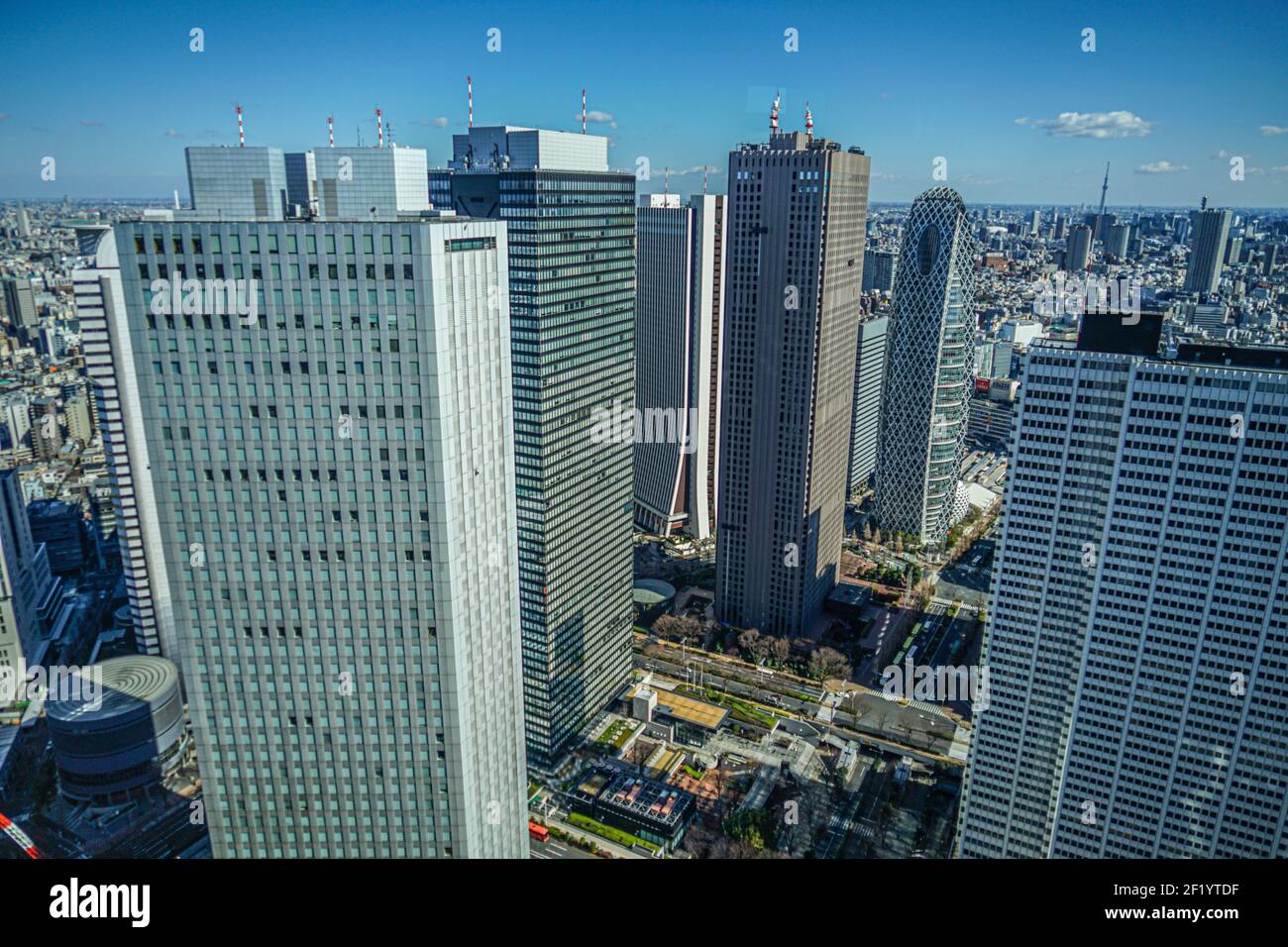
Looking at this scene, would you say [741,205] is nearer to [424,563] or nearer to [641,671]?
[641,671]

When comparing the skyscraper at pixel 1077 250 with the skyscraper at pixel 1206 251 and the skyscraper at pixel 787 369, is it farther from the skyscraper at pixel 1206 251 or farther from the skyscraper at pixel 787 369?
the skyscraper at pixel 787 369

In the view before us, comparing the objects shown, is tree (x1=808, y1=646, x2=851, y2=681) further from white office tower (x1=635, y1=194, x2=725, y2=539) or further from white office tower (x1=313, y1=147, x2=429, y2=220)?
white office tower (x1=313, y1=147, x2=429, y2=220)

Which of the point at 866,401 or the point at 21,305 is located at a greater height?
the point at 21,305

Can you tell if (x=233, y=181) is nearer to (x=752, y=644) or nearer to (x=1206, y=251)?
(x=752, y=644)

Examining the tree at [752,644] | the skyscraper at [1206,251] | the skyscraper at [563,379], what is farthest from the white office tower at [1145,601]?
the skyscraper at [1206,251]

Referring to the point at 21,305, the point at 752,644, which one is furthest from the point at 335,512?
the point at 21,305
